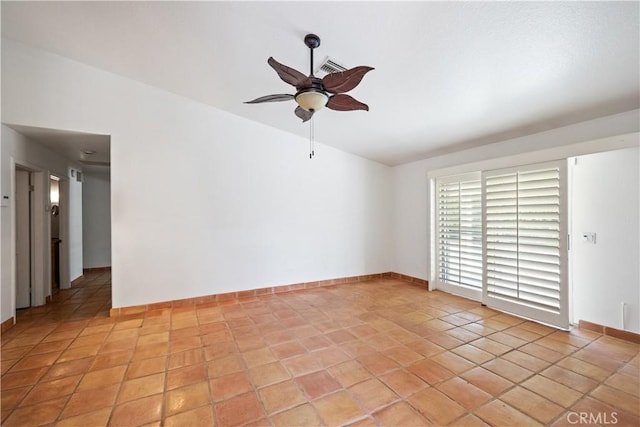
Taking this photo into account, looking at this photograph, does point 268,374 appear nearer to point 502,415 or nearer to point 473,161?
point 502,415

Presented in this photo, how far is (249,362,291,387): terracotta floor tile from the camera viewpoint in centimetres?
203

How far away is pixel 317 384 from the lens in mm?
1996

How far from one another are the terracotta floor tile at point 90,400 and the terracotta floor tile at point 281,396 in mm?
1065

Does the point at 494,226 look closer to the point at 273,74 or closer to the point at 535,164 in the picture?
the point at 535,164

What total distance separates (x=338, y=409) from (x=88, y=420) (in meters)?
1.61

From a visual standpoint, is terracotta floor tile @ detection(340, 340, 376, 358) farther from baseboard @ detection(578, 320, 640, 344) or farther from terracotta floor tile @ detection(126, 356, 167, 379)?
baseboard @ detection(578, 320, 640, 344)

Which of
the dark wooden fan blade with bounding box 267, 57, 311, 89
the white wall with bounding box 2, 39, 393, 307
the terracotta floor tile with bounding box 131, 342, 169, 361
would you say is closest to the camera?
the dark wooden fan blade with bounding box 267, 57, 311, 89

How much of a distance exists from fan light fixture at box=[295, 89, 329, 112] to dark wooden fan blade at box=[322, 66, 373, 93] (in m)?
0.07

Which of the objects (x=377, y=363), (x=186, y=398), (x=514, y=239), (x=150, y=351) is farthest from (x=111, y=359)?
(x=514, y=239)

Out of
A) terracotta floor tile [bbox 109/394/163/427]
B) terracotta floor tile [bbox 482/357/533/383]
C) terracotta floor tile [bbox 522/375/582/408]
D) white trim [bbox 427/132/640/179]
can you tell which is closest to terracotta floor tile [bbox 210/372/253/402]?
terracotta floor tile [bbox 109/394/163/427]

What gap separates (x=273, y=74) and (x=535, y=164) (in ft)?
10.9

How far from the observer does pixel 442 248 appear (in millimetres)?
4523

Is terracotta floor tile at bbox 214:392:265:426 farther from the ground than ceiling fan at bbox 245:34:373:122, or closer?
closer

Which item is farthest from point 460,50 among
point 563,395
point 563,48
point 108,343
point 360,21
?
point 108,343
